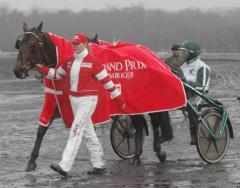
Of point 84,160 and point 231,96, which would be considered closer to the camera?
point 84,160

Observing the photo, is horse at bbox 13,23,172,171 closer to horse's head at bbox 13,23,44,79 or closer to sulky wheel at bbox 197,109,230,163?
horse's head at bbox 13,23,44,79

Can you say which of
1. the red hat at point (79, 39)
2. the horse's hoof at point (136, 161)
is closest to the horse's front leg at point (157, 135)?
the horse's hoof at point (136, 161)

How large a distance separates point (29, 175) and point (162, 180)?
1653 millimetres

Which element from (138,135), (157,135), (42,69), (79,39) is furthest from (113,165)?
(79,39)

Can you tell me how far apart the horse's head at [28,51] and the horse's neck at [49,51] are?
0.26ft

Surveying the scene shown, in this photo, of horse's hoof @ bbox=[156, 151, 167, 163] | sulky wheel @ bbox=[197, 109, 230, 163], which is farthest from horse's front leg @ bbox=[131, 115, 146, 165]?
sulky wheel @ bbox=[197, 109, 230, 163]

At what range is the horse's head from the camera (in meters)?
9.03

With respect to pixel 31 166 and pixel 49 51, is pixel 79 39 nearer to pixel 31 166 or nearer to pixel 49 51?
pixel 49 51

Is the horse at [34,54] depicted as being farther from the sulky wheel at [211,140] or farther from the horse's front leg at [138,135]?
the sulky wheel at [211,140]

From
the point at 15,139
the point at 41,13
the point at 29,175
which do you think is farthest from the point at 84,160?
the point at 41,13

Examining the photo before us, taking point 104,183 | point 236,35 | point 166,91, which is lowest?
point 104,183

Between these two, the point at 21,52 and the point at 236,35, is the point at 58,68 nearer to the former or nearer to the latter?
the point at 21,52

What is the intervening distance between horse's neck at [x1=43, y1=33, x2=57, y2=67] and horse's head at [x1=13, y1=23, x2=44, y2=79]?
0.26 ft

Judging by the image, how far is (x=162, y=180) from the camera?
336 inches
